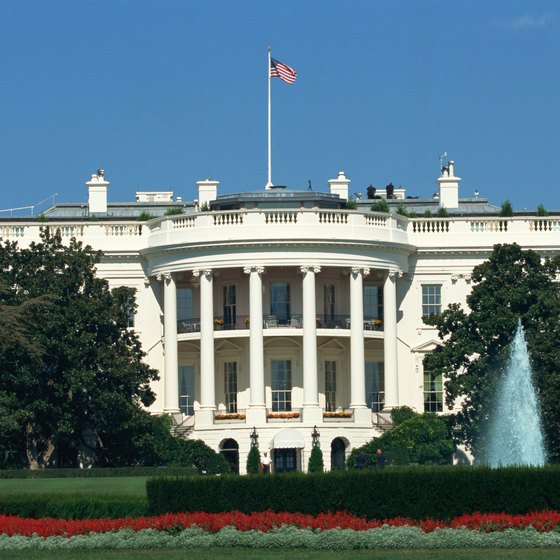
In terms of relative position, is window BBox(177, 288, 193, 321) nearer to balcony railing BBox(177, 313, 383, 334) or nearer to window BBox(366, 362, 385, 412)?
balcony railing BBox(177, 313, 383, 334)

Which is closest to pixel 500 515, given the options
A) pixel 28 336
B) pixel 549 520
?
pixel 549 520

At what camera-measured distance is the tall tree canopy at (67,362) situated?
73.6 m

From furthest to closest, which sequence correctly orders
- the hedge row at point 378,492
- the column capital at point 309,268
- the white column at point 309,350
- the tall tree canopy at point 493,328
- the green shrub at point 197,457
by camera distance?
the column capital at point 309,268
the white column at point 309,350
the green shrub at point 197,457
the tall tree canopy at point 493,328
the hedge row at point 378,492

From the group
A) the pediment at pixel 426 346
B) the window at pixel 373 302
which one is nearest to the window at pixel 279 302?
the window at pixel 373 302

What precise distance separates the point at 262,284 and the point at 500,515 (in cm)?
3823

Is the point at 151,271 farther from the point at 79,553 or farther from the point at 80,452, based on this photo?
the point at 79,553

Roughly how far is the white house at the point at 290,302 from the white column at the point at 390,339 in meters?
0.06

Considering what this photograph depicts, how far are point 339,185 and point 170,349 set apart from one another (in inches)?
555

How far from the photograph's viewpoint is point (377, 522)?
1804 inches

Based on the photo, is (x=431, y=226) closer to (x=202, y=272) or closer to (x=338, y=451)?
(x=202, y=272)

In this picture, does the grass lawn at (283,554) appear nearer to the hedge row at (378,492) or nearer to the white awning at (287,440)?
the hedge row at (378,492)

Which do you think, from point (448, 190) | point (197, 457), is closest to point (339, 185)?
point (448, 190)

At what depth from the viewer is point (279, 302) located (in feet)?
275

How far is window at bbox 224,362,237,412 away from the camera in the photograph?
83.9 metres
